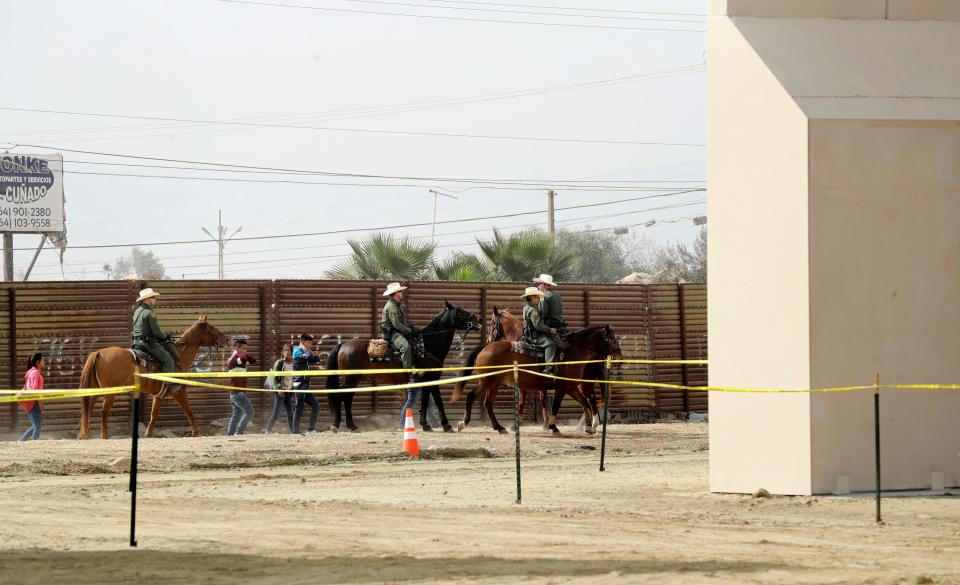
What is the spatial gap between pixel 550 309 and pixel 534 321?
0.46 m

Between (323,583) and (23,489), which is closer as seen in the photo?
(323,583)

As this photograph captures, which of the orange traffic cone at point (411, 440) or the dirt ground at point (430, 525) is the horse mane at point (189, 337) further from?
the orange traffic cone at point (411, 440)

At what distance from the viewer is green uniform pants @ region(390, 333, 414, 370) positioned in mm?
24694

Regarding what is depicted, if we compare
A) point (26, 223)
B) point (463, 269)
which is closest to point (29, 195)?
point (26, 223)

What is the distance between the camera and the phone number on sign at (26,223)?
50.7 m

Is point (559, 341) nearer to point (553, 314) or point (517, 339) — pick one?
point (553, 314)

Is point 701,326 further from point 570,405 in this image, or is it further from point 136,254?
point 136,254

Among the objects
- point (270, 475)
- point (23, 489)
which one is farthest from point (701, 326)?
point (23, 489)

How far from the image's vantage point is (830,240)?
13.8 metres

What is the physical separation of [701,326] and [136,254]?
17370 centimetres

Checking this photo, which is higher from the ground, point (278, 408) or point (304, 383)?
point (304, 383)

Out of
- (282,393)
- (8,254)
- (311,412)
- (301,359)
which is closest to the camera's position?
(301,359)

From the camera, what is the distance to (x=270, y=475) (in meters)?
17.4

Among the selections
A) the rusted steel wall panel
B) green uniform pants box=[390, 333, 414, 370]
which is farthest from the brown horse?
green uniform pants box=[390, 333, 414, 370]
